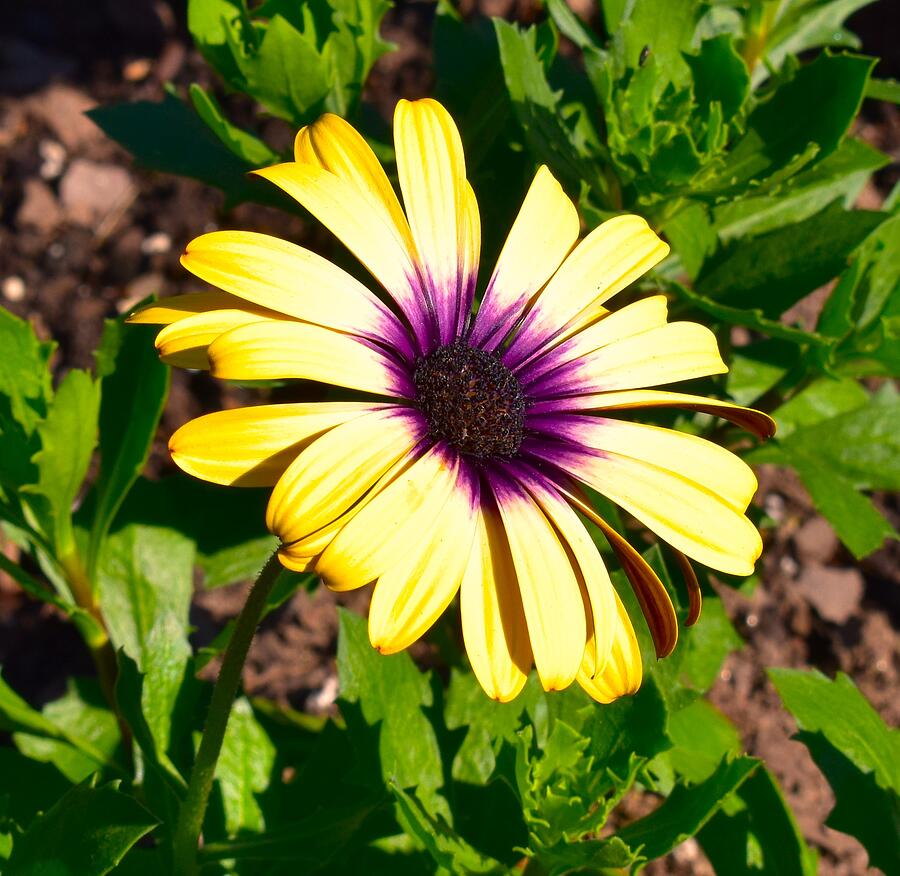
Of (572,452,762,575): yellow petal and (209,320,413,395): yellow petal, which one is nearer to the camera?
(209,320,413,395): yellow petal

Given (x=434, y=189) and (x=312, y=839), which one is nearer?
(x=434, y=189)

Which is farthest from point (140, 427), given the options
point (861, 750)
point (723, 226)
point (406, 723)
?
point (861, 750)

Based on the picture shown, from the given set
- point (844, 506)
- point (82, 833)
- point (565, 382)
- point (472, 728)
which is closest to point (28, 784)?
point (82, 833)

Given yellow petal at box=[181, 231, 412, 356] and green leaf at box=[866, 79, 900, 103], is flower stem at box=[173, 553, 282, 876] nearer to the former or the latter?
yellow petal at box=[181, 231, 412, 356]

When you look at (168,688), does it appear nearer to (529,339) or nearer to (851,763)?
(529,339)

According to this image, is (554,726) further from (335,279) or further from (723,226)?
(723,226)

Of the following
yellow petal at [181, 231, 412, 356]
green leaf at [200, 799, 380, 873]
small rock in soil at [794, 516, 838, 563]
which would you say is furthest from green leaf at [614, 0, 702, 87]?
small rock in soil at [794, 516, 838, 563]
